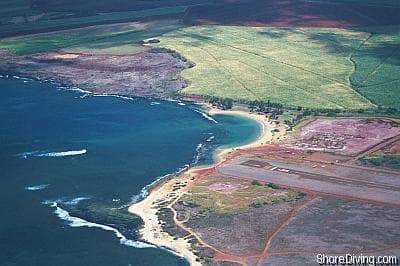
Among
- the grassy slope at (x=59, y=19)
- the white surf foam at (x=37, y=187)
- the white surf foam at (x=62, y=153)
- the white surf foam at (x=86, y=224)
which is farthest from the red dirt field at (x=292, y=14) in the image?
the white surf foam at (x=86, y=224)

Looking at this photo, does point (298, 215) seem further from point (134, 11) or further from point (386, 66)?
point (134, 11)

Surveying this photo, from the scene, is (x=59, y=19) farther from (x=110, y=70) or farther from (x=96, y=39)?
(x=110, y=70)

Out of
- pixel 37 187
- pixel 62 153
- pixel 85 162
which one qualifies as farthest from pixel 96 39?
pixel 37 187

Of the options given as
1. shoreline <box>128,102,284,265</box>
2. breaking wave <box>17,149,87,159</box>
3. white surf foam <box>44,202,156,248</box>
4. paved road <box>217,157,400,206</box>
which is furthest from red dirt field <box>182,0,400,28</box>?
white surf foam <box>44,202,156,248</box>

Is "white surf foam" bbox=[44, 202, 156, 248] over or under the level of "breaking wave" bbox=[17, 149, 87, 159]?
under

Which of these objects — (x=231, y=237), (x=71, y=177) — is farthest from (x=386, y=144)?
(x=71, y=177)

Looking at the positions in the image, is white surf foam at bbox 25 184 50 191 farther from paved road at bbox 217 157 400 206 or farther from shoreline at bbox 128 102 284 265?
paved road at bbox 217 157 400 206
